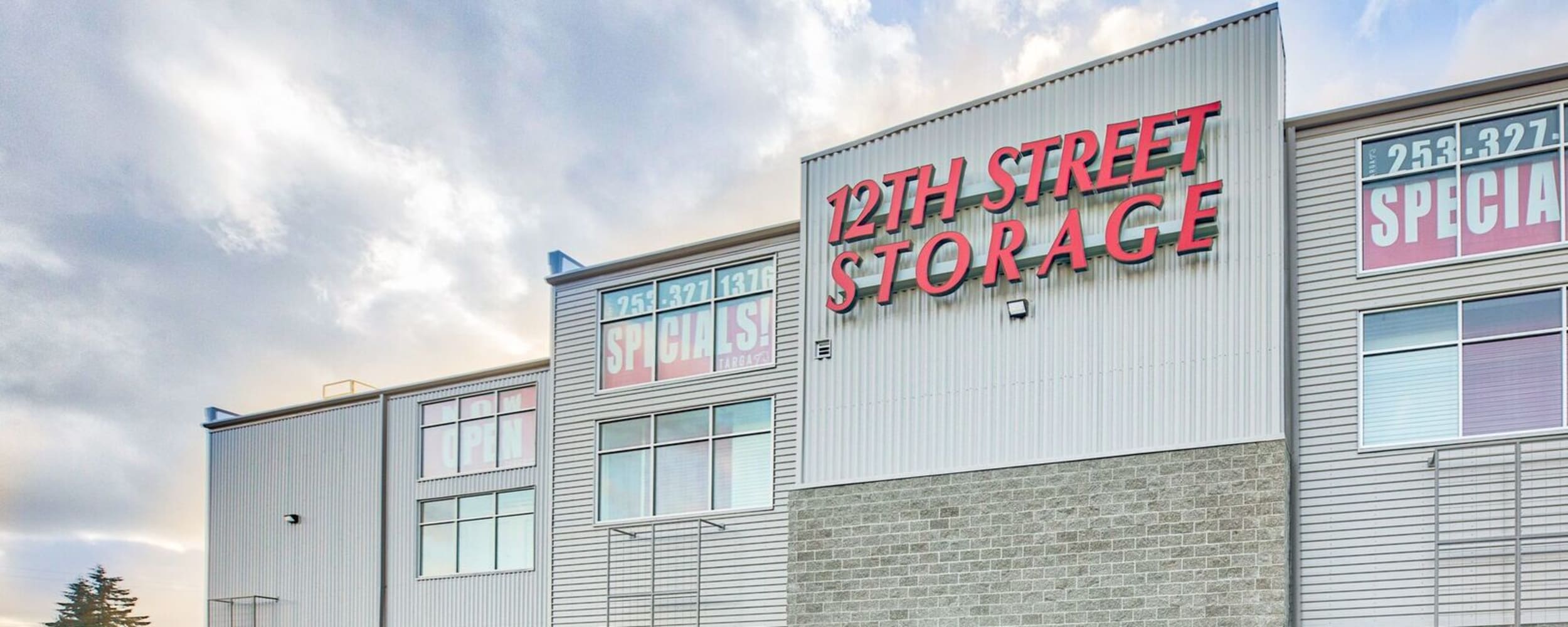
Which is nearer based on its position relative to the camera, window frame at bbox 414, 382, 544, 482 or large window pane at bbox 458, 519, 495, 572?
window frame at bbox 414, 382, 544, 482

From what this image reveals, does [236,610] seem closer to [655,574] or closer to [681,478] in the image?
[655,574]

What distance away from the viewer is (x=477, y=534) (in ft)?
83.0

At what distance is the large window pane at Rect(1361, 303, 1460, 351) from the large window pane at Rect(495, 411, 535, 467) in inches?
549

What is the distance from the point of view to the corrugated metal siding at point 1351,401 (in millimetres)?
16453

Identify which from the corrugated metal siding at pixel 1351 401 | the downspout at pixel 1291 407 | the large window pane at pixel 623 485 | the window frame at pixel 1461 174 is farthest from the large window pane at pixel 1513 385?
the large window pane at pixel 623 485

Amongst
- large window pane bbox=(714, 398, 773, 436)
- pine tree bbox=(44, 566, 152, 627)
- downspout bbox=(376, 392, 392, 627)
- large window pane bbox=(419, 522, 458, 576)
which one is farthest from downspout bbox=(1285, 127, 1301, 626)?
pine tree bbox=(44, 566, 152, 627)

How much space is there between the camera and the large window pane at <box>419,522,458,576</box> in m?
25.5

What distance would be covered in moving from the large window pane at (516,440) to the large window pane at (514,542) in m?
0.99

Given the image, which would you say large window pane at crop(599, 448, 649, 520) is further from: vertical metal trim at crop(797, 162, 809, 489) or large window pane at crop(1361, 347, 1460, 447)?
large window pane at crop(1361, 347, 1460, 447)

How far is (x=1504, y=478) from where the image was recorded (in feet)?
52.6

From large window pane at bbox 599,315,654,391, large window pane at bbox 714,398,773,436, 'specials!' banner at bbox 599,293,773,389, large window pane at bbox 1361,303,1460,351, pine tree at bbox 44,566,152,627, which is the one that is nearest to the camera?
large window pane at bbox 1361,303,1460,351

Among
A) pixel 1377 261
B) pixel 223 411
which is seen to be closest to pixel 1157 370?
pixel 1377 261

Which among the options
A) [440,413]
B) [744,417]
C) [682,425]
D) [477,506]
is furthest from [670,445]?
[440,413]

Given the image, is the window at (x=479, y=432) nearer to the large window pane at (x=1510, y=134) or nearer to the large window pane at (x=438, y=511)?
the large window pane at (x=438, y=511)
